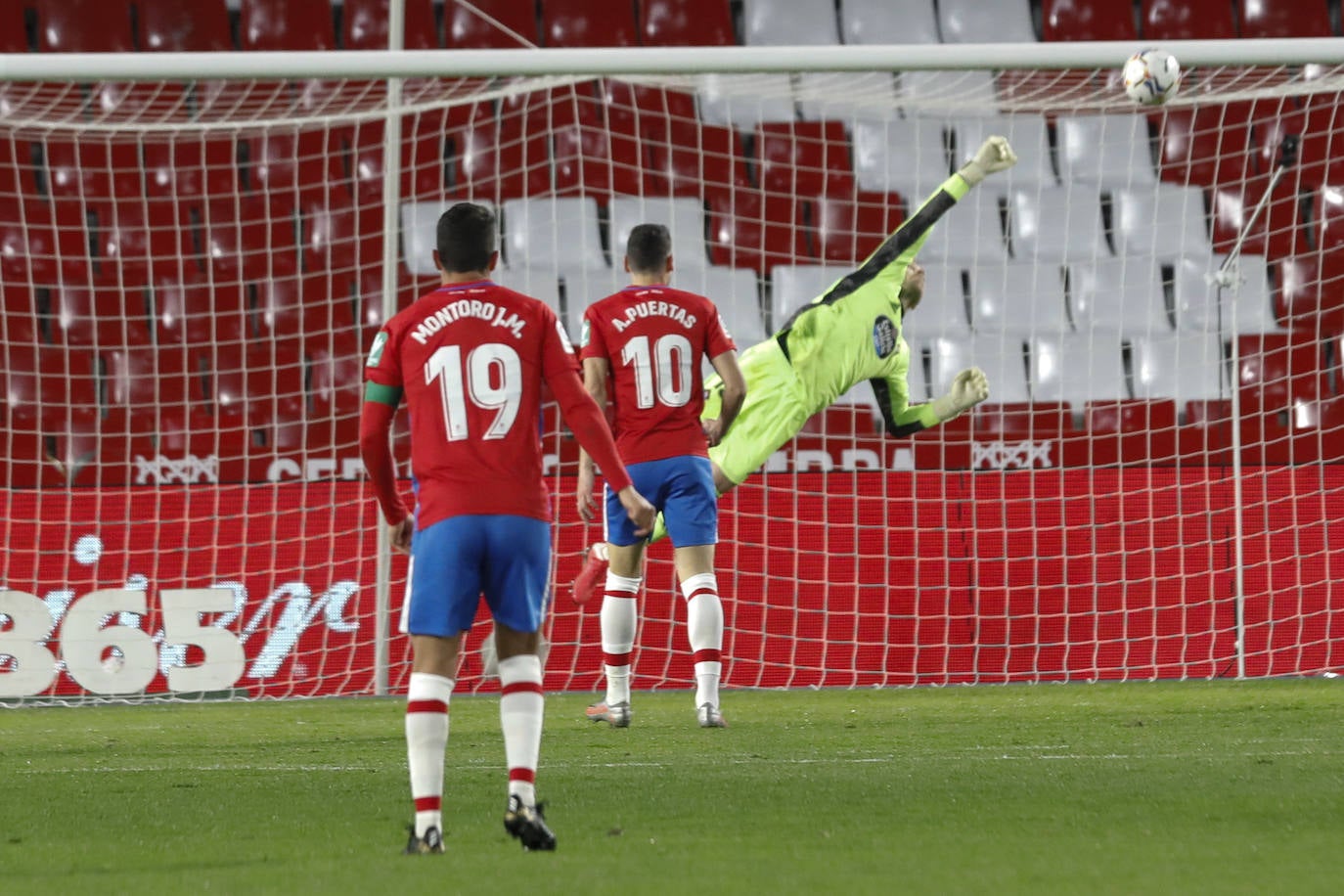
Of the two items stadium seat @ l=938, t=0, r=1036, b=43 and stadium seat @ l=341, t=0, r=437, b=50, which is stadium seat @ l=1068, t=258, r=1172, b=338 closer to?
stadium seat @ l=938, t=0, r=1036, b=43

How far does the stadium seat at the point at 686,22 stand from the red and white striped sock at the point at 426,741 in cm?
1163

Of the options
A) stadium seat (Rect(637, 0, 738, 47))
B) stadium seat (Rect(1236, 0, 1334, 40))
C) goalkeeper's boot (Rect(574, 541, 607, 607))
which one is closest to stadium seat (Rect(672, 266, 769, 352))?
stadium seat (Rect(637, 0, 738, 47))

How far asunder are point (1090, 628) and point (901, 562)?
3.63ft

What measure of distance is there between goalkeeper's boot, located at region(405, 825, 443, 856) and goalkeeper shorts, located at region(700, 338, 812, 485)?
12.9 feet

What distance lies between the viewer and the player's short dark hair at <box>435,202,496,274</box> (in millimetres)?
3615

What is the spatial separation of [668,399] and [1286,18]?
10361 millimetres

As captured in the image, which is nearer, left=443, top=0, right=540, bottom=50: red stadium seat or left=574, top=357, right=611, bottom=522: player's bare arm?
left=574, top=357, right=611, bottom=522: player's bare arm

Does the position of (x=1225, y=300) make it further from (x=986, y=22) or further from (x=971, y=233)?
(x=986, y=22)

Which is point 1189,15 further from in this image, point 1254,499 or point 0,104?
point 0,104

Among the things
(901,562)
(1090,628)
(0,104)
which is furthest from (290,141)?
(1090,628)

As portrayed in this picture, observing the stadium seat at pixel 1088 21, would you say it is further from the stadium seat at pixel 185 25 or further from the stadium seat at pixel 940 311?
the stadium seat at pixel 185 25

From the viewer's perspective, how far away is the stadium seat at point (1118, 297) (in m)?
12.2

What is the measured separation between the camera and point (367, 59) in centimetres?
703

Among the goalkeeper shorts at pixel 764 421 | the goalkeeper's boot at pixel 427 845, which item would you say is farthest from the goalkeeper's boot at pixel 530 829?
the goalkeeper shorts at pixel 764 421
